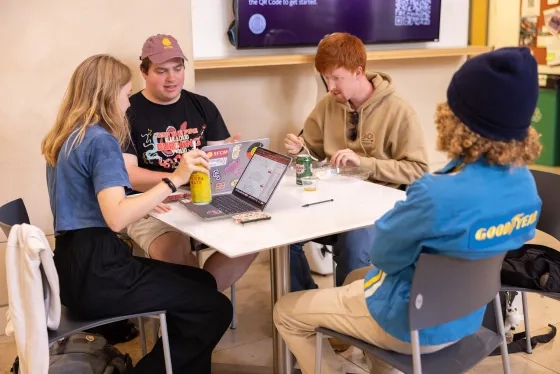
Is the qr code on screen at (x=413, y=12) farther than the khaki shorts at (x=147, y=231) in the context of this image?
Yes

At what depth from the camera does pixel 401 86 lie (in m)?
4.07

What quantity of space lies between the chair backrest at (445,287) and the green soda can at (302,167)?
94 cm

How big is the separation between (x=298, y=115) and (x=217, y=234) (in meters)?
1.84

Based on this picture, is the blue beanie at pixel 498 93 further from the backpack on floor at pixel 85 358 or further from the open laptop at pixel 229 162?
the backpack on floor at pixel 85 358

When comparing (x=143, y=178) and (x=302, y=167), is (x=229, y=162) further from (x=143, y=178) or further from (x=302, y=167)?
(x=143, y=178)

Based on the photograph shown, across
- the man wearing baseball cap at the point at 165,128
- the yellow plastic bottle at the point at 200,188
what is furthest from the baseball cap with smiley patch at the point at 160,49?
the yellow plastic bottle at the point at 200,188

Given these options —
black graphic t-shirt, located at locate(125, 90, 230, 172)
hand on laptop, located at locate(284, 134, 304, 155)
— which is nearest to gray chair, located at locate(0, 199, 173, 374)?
black graphic t-shirt, located at locate(125, 90, 230, 172)

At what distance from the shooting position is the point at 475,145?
1554mm

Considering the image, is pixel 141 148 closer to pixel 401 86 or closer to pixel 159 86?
pixel 159 86

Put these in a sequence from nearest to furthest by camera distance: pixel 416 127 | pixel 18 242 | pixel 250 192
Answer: pixel 18 242
pixel 250 192
pixel 416 127

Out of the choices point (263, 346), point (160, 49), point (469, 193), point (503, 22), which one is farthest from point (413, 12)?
point (469, 193)

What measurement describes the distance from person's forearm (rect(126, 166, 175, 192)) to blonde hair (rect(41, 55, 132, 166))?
0.61m

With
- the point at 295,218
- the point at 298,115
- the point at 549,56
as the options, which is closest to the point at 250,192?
the point at 295,218

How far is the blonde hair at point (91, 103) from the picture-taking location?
2006 mm
